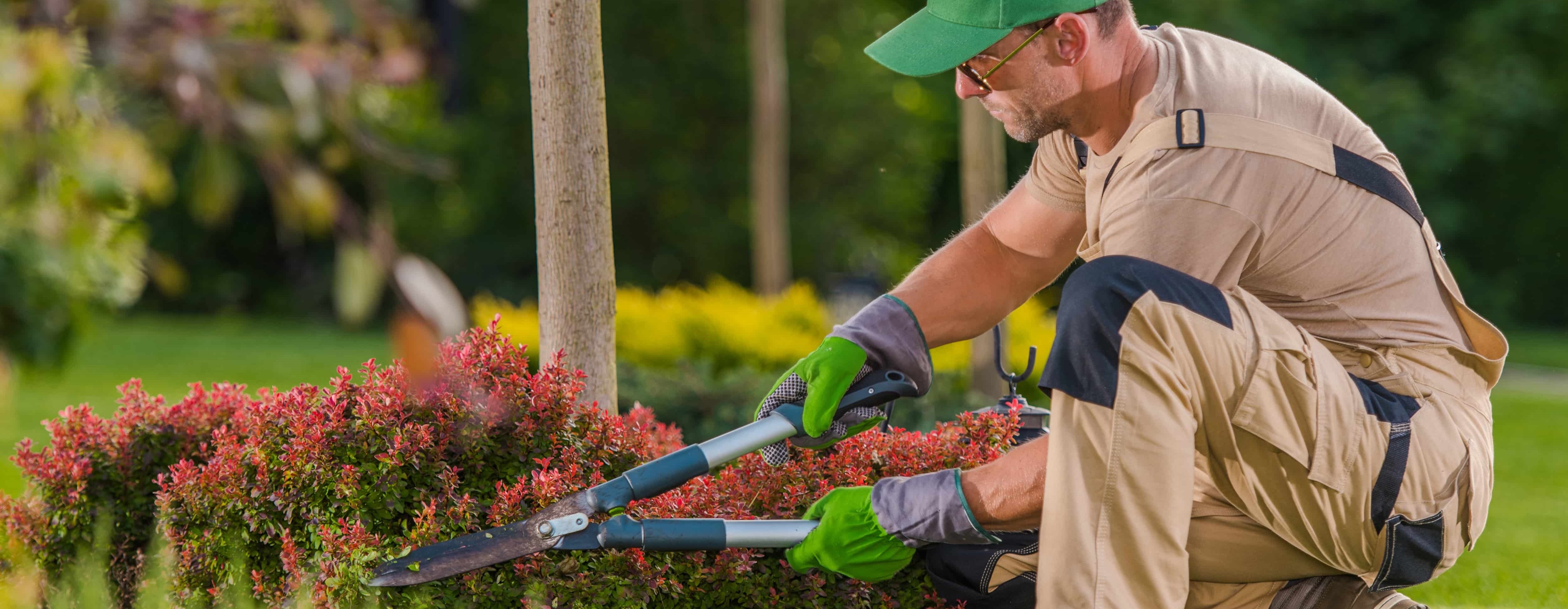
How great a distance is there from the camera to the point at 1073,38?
7.25 ft

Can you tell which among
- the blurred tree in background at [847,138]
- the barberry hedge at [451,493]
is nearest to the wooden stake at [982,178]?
the barberry hedge at [451,493]

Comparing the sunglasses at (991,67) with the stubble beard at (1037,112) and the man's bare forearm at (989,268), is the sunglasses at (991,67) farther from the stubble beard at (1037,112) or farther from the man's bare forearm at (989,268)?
the man's bare forearm at (989,268)

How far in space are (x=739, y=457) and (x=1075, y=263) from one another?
273 cm

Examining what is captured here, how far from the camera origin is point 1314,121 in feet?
7.12

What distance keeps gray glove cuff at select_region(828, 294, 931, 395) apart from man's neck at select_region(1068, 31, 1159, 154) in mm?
550

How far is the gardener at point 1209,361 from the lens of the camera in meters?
1.92

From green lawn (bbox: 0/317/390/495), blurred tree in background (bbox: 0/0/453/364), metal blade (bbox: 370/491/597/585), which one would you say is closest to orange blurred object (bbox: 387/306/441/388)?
blurred tree in background (bbox: 0/0/453/364)

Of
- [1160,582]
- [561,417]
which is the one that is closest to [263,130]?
[1160,582]

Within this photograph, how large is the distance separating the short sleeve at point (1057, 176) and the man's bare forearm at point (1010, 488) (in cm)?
67

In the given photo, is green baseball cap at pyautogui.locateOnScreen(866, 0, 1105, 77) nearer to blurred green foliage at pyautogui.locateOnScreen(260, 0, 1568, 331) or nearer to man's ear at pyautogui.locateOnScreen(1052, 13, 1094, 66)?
man's ear at pyautogui.locateOnScreen(1052, 13, 1094, 66)

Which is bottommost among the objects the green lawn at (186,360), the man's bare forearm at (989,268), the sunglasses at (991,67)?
the green lawn at (186,360)

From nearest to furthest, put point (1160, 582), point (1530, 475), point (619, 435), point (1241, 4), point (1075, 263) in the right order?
1. point (1160, 582)
2. point (619, 435)
3. point (1075, 263)
4. point (1530, 475)
5. point (1241, 4)

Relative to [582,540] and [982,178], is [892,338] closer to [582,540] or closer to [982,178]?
[582,540]

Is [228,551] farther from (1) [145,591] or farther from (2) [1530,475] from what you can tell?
(2) [1530,475]
